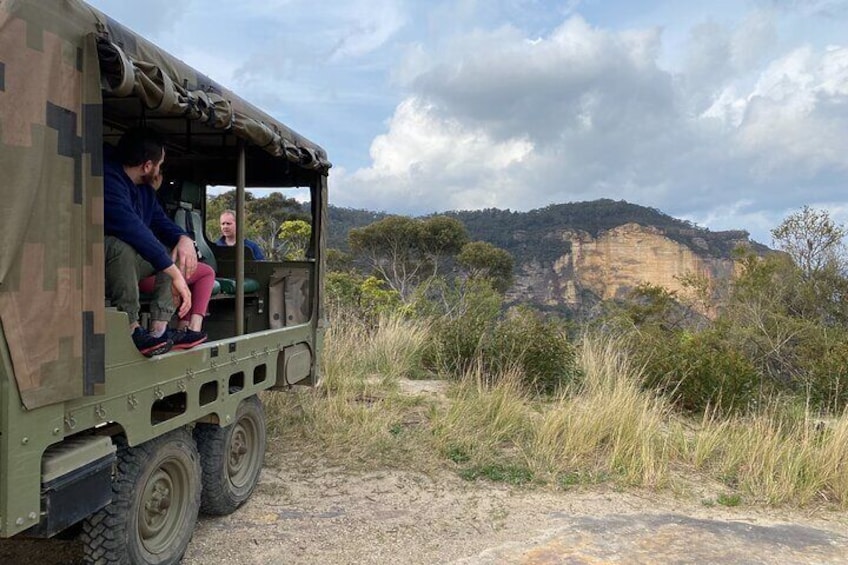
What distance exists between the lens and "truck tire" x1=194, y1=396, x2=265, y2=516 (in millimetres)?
4031

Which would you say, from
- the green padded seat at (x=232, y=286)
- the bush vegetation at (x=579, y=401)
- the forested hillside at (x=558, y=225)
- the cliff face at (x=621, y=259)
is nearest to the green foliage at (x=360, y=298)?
the bush vegetation at (x=579, y=401)

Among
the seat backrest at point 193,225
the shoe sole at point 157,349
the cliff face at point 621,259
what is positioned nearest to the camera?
the shoe sole at point 157,349

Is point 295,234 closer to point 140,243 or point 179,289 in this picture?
point 179,289

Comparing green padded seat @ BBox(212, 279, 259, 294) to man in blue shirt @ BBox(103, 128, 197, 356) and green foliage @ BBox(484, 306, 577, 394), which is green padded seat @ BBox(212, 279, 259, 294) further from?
green foliage @ BBox(484, 306, 577, 394)

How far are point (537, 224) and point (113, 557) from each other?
45.1 m

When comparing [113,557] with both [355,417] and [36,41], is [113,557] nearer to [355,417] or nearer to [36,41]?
[36,41]

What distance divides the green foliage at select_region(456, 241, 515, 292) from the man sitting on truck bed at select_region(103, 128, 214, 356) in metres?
22.3

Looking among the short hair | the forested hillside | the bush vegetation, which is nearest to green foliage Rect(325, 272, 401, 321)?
the bush vegetation

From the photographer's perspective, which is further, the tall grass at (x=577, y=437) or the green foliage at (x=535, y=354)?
the green foliage at (x=535, y=354)

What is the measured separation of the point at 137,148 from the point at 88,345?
1322mm

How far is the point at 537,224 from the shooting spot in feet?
153

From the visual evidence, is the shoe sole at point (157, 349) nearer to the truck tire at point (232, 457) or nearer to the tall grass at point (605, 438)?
the truck tire at point (232, 457)

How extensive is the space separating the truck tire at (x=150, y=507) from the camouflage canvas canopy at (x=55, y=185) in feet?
2.23

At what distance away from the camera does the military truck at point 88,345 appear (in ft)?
7.45
